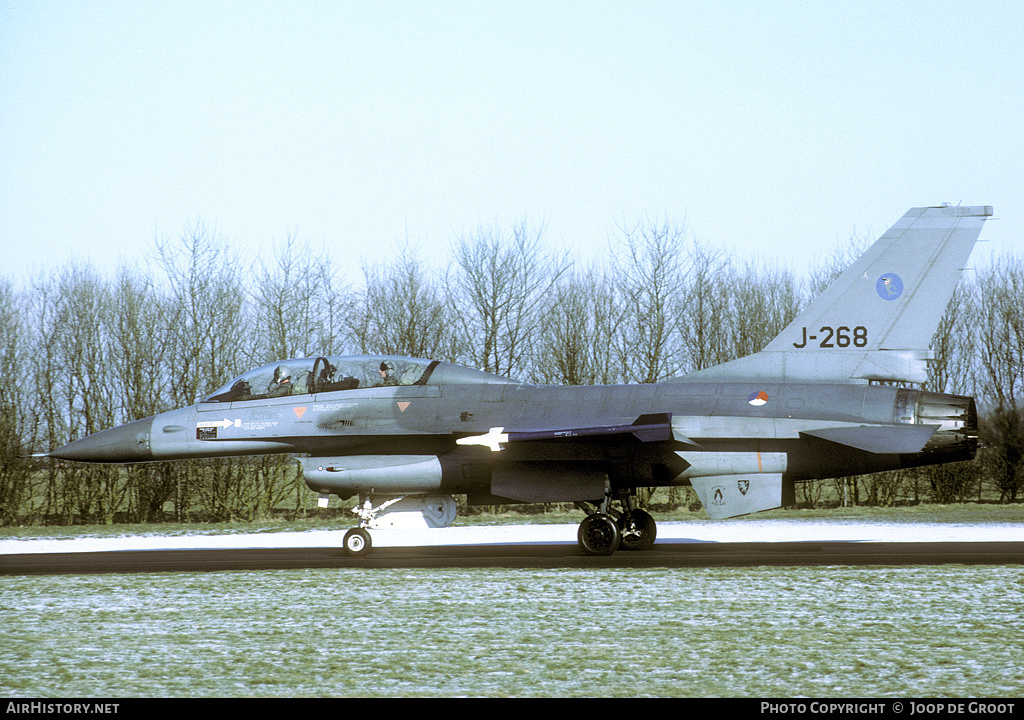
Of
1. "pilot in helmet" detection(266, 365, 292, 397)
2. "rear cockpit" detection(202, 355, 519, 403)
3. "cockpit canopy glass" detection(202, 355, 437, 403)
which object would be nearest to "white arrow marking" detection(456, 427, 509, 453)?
"rear cockpit" detection(202, 355, 519, 403)

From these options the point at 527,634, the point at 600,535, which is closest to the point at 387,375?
the point at 600,535

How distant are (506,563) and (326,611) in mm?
4481

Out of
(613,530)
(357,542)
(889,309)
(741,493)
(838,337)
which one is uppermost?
(889,309)

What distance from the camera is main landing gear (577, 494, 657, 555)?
1447 cm

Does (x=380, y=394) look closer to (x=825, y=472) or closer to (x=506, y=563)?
(x=506, y=563)

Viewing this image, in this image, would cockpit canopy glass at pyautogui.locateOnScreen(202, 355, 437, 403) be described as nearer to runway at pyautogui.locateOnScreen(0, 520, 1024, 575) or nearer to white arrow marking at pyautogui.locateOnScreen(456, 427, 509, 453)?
white arrow marking at pyautogui.locateOnScreen(456, 427, 509, 453)

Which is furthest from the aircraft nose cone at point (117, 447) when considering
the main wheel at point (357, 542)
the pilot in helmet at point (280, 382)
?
the main wheel at point (357, 542)

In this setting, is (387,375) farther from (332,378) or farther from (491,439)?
(491,439)

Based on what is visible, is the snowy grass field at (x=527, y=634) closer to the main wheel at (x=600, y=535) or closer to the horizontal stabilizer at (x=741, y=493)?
the horizontal stabilizer at (x=741, y=493)

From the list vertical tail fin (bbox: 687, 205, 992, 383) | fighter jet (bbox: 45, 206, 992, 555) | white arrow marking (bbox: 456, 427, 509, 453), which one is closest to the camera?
white arrow marking (bbox: 456, 427, 509, 453)

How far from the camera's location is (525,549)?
1633 cm

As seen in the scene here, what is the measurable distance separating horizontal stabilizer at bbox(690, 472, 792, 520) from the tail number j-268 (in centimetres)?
219

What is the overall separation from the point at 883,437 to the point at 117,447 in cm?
1154
